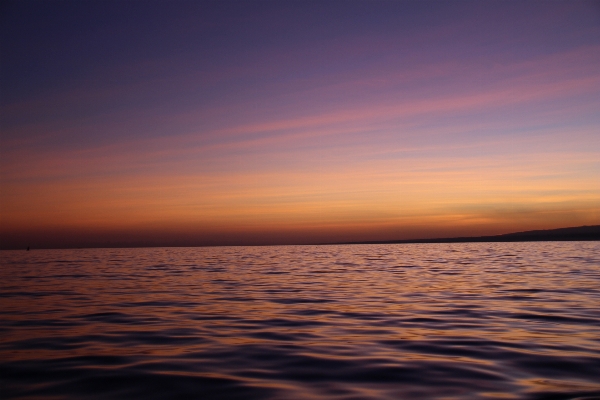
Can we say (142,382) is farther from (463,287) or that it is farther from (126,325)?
(463,287)

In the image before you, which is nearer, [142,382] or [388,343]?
[142,382]

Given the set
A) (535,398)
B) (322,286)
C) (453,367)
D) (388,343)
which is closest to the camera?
(535,398)

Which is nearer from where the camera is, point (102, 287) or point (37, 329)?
point (37, 329)

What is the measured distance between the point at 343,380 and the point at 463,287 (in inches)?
515

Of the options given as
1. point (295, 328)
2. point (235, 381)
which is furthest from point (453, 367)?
point (295, 328)

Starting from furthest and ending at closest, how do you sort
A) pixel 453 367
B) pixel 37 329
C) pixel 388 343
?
pixel 37 329, pixel 388 343, pixel 453 367

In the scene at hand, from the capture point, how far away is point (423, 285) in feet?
63.3

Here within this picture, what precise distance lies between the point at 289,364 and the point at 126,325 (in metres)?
5.07

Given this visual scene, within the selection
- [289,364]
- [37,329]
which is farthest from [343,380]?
[37,329]

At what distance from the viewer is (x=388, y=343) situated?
8.79 metres

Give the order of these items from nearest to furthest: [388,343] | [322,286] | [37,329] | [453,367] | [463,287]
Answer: [453,367] → [388,343] → [37,329] → [463,287] → [322,286]

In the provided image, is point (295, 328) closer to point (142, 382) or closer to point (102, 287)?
point (142, 382)

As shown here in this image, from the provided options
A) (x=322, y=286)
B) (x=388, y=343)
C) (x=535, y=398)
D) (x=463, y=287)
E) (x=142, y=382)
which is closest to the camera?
(x=535, y=398)

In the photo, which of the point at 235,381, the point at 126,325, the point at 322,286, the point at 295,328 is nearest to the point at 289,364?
the point at 235,381
